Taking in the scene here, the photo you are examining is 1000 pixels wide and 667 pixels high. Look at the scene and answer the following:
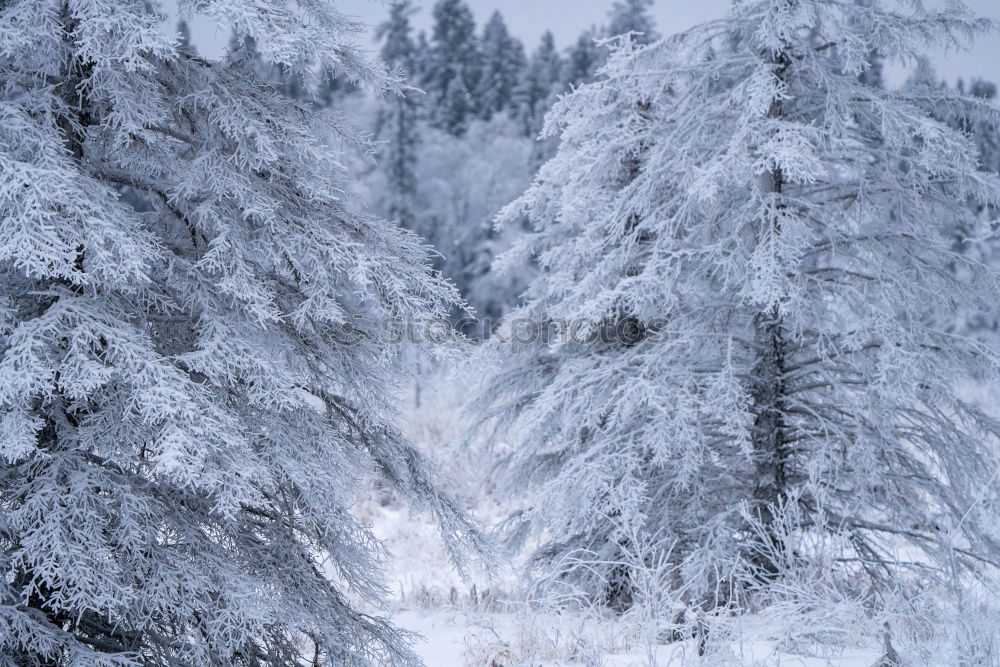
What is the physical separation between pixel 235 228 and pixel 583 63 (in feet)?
111

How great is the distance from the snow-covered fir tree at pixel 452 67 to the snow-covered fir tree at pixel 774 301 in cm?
3618

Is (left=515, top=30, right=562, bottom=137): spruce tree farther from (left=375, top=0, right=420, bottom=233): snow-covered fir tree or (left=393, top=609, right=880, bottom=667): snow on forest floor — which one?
(left=393, top=609, right=880, bottom=667): snow on forest floor

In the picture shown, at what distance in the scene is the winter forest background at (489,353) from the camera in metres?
4.48

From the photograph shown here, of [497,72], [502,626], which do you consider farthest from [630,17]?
[497,72]

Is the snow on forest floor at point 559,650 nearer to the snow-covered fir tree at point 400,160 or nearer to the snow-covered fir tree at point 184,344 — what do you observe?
the snow-covered fir tree at point 184,344

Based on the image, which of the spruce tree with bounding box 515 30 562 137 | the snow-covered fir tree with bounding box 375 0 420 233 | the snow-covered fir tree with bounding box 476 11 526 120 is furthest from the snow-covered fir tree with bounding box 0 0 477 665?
the snow-covered fir tree with bounding box 476 11 526 120

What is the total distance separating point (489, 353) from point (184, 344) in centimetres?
257

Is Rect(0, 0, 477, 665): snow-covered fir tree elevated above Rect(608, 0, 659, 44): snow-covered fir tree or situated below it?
below

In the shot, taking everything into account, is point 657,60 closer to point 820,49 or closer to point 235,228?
point 820,49

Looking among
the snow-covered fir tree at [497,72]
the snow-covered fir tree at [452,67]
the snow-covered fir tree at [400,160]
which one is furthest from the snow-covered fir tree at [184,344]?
the snow-covered fir tree at [497,72]

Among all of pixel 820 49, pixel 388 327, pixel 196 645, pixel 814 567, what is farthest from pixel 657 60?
pixel 196 645

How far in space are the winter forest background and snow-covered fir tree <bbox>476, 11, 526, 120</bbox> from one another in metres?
37.0

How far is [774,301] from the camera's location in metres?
6.96

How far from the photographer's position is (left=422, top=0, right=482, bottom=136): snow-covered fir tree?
44219 millimetres
